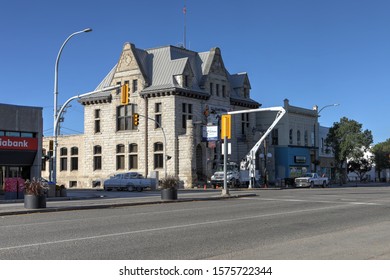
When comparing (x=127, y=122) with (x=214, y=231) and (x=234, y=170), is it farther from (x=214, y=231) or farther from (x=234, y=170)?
(x=214, y=231)

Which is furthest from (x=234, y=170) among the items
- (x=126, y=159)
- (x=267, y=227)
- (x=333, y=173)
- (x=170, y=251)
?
(x=170, y=251)

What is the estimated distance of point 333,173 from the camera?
7869 centimetres

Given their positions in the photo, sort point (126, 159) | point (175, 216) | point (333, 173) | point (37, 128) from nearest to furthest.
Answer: point (175, 216) < point (37, 128) < point (126, 159) < point (333, 173)

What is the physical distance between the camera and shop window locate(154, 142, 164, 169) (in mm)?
54525

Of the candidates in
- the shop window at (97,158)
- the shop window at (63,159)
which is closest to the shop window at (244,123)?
the shop window at (97,158)

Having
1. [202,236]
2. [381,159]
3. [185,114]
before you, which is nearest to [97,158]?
[185,114]

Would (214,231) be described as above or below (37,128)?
below

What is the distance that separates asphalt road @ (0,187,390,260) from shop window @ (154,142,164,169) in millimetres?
36013

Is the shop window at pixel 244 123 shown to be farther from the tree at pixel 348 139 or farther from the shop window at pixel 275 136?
the tree at pixel 348 139

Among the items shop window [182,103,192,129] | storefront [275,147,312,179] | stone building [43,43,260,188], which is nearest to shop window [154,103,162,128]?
stone building [43,43,260,188]

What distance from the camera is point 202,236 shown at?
39.6 feet

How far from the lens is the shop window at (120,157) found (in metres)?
57.6

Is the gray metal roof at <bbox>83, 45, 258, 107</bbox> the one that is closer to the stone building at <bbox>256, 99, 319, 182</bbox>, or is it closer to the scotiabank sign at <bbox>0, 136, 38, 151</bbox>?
the stone building at <bbox>256, 99, 319, 182</bbox>

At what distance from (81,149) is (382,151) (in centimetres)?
5197
